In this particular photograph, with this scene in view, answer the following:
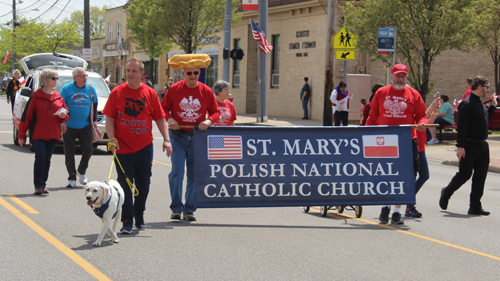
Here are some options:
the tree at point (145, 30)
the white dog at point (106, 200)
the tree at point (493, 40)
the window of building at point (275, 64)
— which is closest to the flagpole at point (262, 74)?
the window of building at point (275, 64)

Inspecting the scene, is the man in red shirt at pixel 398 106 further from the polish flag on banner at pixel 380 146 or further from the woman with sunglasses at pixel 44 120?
the woman with sunglasses at pixel 44 120

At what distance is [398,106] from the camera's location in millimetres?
8141

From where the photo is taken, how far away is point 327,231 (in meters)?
7.48

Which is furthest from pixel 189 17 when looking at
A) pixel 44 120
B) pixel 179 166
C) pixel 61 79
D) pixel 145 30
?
pixel 179 166

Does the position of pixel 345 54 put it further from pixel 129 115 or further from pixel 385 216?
pixel 129 115

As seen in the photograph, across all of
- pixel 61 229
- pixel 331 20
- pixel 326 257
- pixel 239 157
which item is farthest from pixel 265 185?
pixel 331 20

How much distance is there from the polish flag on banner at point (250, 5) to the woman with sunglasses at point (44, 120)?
1650 cm

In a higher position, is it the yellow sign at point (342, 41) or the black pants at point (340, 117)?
the yellow sign at point (342, 41)

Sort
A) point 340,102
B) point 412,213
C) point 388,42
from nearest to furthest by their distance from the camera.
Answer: point 412,213
point 388,42
point 340,102

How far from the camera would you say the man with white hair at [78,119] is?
10.5m

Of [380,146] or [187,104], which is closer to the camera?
[187,104]

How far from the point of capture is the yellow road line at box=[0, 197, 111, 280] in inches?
217

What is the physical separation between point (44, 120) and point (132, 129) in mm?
3522

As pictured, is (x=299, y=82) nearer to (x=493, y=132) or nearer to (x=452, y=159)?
(x=493, y=132)
